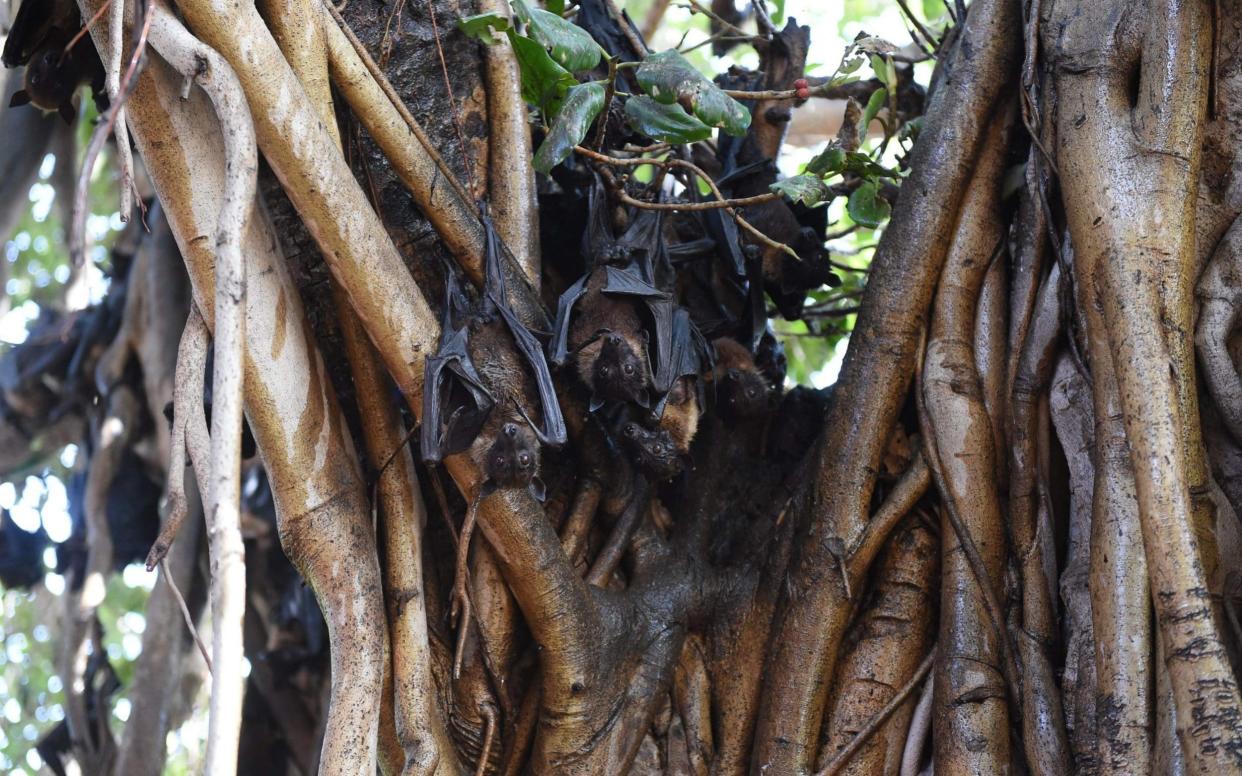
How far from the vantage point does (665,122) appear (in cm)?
307

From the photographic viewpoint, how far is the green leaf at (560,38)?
2.95m

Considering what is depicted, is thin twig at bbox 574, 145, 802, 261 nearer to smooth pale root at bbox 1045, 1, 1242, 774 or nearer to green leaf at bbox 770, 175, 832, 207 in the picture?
green leaf at bbox 770, 175, 832, 207

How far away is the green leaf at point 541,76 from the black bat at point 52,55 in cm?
107

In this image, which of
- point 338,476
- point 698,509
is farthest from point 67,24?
point 698,509

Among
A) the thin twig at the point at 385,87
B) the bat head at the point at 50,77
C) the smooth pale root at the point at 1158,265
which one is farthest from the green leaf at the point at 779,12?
the bat head at the point at 50,77

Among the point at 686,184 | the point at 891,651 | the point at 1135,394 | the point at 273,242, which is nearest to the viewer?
the point at 1135,394

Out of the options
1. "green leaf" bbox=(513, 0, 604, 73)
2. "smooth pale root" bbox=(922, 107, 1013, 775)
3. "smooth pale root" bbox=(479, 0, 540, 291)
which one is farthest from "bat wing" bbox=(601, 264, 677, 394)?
"smooth pale root" bbox=(922, 107, 1013, 775)

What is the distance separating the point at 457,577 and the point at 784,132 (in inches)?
84.2

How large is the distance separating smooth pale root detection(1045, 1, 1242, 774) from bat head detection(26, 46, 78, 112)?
2493mm

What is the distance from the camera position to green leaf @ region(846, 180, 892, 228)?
3617 millimetres

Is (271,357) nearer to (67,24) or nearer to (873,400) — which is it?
(67,24)

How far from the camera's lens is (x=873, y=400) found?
10.2 feet

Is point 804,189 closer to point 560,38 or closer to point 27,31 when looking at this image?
point 560,38

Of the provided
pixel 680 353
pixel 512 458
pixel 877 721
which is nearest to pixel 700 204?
pixel 680 353
